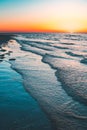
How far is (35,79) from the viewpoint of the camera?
13641mm

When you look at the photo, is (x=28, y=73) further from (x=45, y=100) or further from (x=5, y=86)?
(x=45, y=100)

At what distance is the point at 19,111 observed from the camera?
823cm

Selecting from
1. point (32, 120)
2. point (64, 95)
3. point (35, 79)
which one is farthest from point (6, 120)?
point (35, 79)

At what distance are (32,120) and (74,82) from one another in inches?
235

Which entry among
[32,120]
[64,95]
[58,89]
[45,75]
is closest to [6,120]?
[32,120]

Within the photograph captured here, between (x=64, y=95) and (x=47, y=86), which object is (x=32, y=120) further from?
(x=47, y=86)

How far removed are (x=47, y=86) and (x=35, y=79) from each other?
6.00 ft

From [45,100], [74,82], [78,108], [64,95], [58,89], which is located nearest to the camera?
[78,108]

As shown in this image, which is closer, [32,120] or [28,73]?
[32,120]

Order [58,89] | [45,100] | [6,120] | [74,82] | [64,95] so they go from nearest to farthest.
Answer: [6,120], [45,100], [64,95], [58,89], [74,82]

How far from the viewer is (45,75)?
1493 centimetres

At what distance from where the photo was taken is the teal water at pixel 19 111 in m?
7.12

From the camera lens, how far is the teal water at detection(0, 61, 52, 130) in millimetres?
7117

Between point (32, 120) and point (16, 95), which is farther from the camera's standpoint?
point (16, 95)
